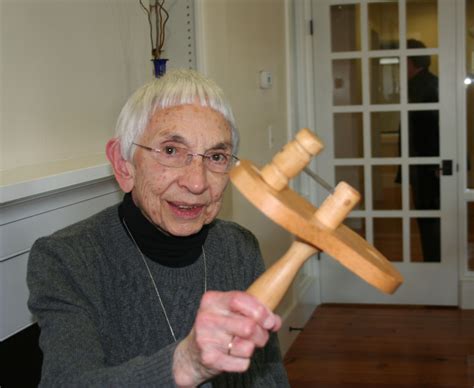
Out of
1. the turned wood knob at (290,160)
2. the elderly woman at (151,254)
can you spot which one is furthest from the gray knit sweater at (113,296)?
the turned wood knob at (290,160)

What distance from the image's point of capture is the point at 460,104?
14.3 feet

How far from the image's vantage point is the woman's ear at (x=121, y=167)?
4.69 ft

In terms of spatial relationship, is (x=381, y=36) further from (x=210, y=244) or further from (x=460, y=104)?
(x=210, y=244)

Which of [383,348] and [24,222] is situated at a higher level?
[24,222]

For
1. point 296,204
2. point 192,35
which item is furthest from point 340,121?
point 296,204

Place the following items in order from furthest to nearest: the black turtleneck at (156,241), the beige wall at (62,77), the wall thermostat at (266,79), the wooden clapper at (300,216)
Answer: the wall thermostat at (266,79), the beige wall at (62,77), the black turtleneck at (156,241), the wooden clapper at (300,216)

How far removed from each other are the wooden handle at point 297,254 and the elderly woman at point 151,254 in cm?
32

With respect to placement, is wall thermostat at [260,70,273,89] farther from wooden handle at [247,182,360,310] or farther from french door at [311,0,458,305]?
wooden handle at [247,182,360,310]

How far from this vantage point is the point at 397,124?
14.6ft

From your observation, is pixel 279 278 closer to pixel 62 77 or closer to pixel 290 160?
pixel 290 160

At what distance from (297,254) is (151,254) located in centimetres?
64

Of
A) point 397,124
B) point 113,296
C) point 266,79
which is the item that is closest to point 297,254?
point 113,296

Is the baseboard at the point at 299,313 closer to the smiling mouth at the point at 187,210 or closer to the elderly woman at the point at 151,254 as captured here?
the elderly woman at the point at 151,254

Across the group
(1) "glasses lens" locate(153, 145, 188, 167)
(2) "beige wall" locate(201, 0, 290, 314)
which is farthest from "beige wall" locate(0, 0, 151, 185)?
(2) "beige wall" locate(201, 0, 290, 314)
